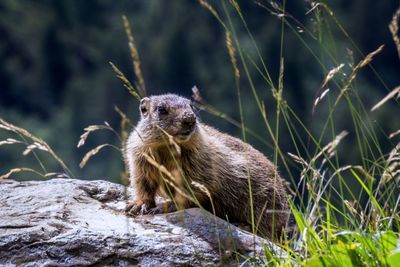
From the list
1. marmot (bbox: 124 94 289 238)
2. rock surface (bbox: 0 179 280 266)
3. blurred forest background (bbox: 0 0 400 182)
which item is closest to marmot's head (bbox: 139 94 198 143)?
marmot (bbox: 124 94 289 238)

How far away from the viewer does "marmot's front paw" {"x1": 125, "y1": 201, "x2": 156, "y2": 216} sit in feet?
19.5

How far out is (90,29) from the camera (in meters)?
63.8

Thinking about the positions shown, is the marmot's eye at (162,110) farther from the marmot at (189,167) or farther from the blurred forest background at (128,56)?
the blurred forest background at (128,56)

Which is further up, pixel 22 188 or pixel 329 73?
pixel 329 73

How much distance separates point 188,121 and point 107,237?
125 centimetres

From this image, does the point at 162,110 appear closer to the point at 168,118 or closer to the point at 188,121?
the point at 168,118

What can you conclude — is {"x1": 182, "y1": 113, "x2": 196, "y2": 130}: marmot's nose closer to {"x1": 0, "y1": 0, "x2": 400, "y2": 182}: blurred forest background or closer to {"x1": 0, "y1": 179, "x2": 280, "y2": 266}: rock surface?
{"x1": 0, "y1": 179, "x2": 280, "y2": 266}: rock surface

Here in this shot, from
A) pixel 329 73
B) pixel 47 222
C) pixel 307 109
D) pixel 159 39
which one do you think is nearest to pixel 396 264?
pixel 329 73

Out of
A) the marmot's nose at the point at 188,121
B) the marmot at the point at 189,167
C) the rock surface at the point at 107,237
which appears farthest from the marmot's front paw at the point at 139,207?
the marmot's nose at the point at 188,121

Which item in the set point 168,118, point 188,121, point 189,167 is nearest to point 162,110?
point 168,118

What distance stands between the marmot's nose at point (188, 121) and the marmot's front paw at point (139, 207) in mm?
531

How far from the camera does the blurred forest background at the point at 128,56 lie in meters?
52.0

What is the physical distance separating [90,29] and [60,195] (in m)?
58.6

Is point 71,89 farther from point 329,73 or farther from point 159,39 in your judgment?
point 329,73
